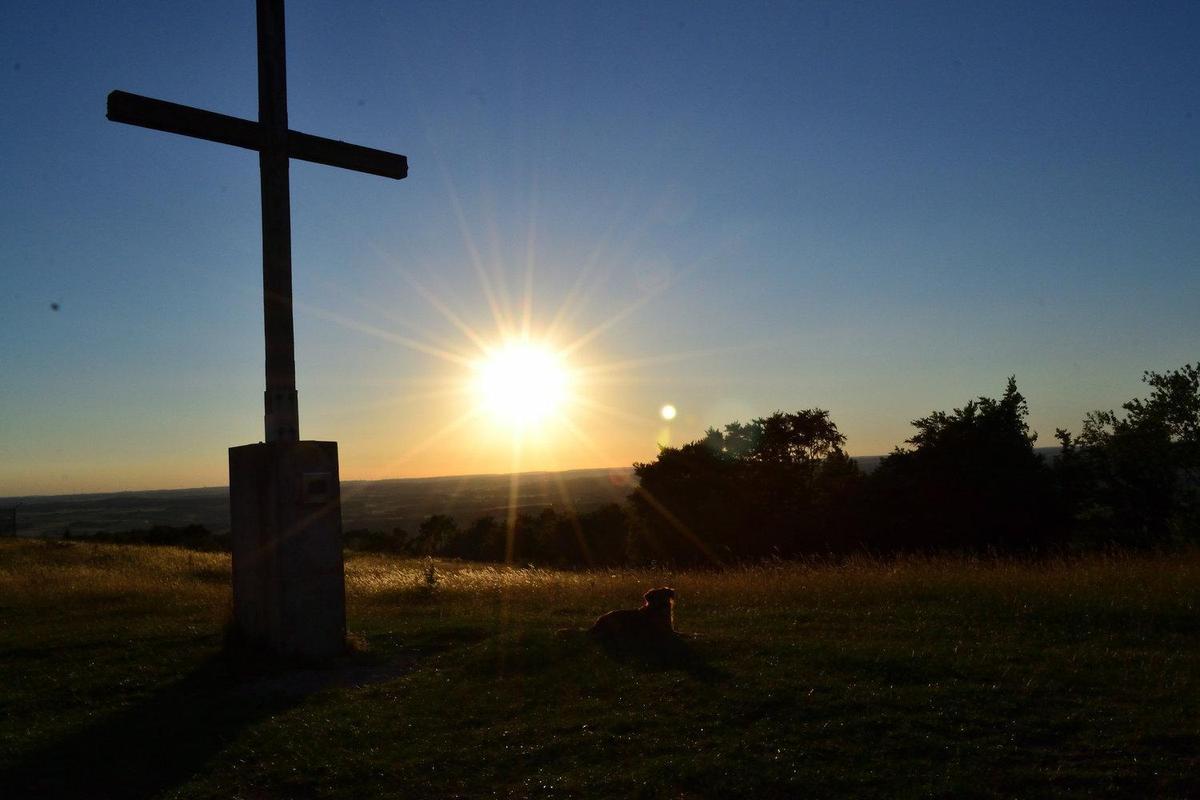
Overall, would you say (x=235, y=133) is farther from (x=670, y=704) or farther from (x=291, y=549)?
(x=670, y=704)

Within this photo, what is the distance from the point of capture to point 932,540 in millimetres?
35312

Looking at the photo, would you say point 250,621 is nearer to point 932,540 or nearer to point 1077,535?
point 932,540

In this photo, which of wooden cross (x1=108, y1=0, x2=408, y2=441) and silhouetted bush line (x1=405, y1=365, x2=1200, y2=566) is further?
silhouetted bush line (x1=405, y1=365, x2=1200, y2=566)

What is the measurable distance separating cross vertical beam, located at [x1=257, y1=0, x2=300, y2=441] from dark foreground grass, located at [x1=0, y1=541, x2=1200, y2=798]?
2.59 meters

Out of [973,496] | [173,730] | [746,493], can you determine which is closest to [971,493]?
[973,496]

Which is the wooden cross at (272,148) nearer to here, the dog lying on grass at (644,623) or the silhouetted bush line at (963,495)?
the dog lying on grass at (644,623)

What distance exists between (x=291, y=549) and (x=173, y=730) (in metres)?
2.29

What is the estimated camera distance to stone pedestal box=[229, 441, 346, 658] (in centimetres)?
866

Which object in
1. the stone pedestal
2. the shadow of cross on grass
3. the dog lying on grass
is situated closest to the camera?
the shadow of cross on grass

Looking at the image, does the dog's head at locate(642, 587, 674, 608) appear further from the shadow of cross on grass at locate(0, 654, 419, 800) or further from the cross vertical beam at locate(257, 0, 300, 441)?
the cross vertical beam at locate(257, 0, 300, 441)

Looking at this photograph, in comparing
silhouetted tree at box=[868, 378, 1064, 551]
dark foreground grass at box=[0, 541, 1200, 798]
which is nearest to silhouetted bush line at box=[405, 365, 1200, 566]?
silhouetted tree at box=[868, 378, 1064, 551]

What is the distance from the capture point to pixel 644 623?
29.6ft

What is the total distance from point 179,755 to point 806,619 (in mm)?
7008

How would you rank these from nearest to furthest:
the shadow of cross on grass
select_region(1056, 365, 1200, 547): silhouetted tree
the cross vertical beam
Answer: the shadow of cross on grass < the cross vertical beam < select_region(1056, 365, 1200, 547): silhouetted tree
